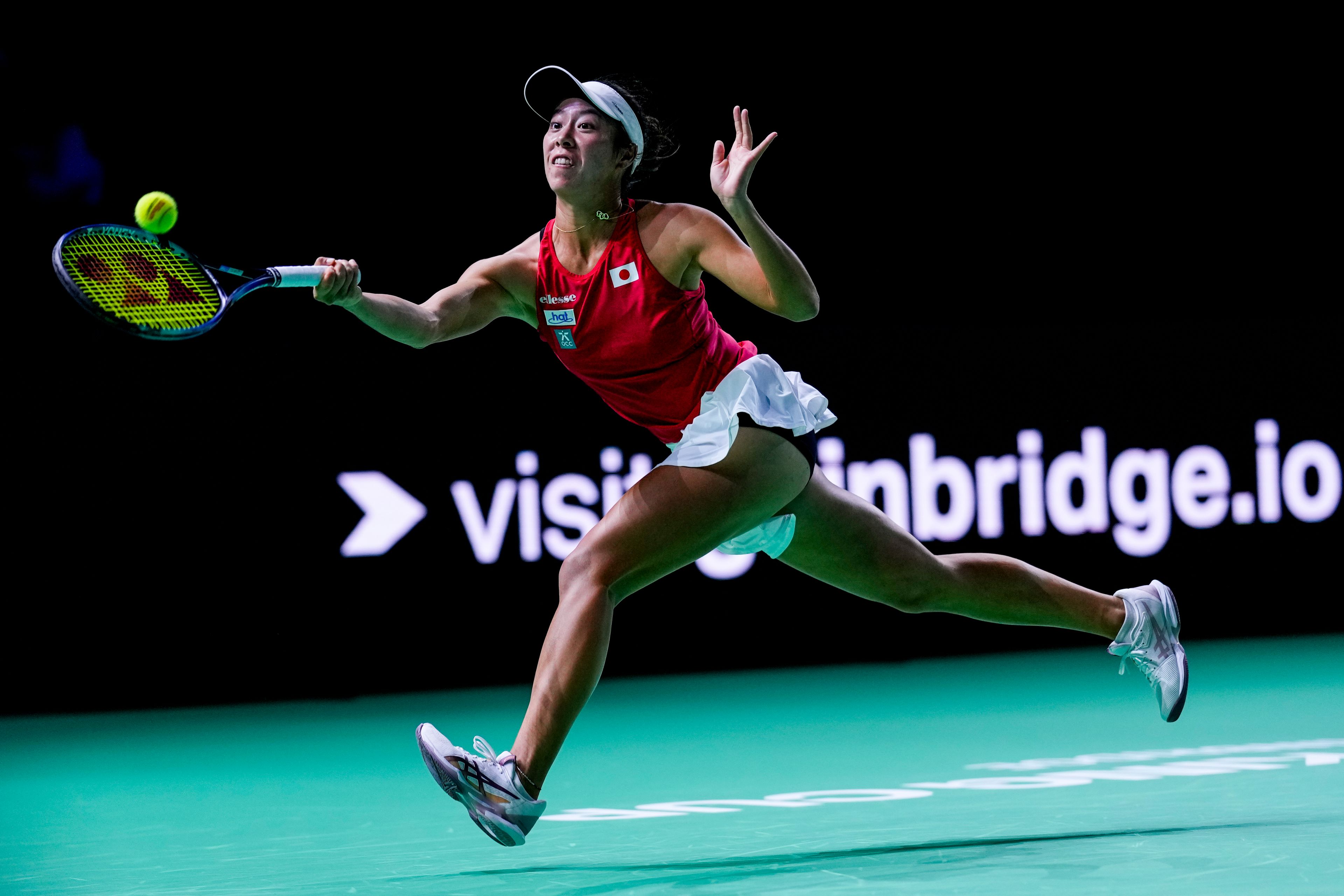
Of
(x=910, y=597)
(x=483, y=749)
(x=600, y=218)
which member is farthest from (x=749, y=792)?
(x=600, y=218)

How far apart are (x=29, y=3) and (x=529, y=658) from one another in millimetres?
3883

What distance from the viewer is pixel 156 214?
3.62 metres

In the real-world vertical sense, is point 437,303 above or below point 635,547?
above

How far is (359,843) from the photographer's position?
4.02 metres

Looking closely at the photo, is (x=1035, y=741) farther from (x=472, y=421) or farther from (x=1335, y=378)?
(x=1335, y=378)

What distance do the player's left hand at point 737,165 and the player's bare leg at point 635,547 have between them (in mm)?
534

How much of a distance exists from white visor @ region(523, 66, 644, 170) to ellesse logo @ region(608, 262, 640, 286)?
0.30 m

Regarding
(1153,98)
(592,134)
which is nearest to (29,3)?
(592,134)

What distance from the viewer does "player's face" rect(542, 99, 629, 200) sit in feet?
12.1

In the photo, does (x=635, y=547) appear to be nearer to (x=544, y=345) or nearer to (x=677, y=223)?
(x=677, y=223)

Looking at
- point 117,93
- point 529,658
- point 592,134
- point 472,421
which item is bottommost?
point 529,658

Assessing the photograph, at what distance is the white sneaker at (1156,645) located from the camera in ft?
14.0

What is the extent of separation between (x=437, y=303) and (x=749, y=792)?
1658mm

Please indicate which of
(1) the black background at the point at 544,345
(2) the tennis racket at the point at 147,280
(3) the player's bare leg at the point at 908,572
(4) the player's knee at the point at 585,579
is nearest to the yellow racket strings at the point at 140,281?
(2) the tennis racket at the point at 147,280
